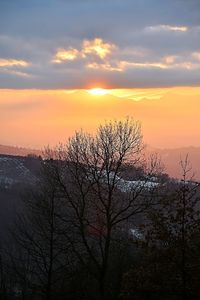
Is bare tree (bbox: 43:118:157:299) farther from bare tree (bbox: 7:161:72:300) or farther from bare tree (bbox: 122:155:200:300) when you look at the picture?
bare tree (bbox: 122:155:200:300)

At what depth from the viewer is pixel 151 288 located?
18.0 metres

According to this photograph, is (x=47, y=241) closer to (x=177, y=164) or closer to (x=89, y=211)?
(x=89, y=211)

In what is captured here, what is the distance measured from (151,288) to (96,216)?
1028 centimetres

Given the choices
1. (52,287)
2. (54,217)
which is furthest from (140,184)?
(52,287)

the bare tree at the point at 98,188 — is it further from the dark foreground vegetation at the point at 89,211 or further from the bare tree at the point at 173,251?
the bare tree at the point at 173,251

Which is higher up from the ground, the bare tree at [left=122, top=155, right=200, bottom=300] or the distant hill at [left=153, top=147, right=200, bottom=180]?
the distant hill at [left=153, top=147, right=200, bottom=180]

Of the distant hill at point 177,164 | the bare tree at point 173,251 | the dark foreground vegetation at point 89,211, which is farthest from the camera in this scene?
the dark foreground vegetation at point 89,211

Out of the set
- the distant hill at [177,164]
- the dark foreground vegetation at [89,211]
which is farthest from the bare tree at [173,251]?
the dark foreground vegetation at [89,211]

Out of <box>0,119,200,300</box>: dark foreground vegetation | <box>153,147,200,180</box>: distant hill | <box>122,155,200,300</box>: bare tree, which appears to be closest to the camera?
<box>122,155,200,300</box>: bare tree

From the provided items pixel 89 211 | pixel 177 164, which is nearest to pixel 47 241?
pixel 89 211

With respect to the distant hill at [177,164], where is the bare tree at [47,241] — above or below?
below

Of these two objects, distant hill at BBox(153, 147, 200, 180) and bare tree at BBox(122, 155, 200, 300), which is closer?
bare tree at BBox(122, 155, 200, 300)

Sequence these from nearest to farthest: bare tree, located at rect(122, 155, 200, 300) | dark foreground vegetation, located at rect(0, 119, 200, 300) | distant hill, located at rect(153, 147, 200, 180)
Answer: bare tree, located at rect(122, 155, 200, 300) → distant hill, located at rect(153, 147, 200, 180) → dark foreground vegetation, located at rect(0, 119, 200, 300)

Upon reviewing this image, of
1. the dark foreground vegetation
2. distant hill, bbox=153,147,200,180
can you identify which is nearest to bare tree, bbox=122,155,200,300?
distant hill, bbox=153,147,200,180
